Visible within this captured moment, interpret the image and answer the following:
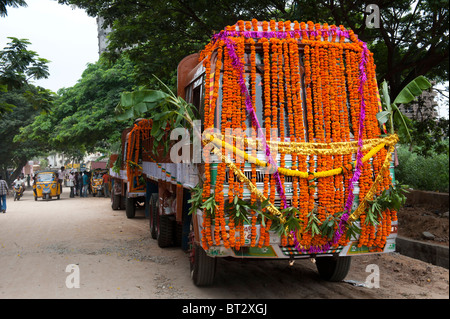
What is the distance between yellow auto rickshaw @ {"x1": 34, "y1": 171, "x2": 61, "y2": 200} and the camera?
23828mm

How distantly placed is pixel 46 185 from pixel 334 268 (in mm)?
21314

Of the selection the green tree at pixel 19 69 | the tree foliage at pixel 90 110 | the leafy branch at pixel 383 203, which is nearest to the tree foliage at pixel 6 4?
the green tree at pixel 19 69

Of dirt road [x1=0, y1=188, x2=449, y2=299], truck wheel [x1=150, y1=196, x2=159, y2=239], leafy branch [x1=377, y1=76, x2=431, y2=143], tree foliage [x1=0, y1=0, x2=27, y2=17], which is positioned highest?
tree foliage [x1=0, y1=0, x2=27, y2=17]

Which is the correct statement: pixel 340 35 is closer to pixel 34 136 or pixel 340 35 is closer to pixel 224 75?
pixel 224 75

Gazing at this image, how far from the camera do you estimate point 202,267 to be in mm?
5523

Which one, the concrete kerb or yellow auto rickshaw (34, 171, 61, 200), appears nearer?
the concrete kerb

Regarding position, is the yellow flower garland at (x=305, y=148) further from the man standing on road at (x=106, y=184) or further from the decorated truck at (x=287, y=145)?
the man standing on road at (x=106, y=184)

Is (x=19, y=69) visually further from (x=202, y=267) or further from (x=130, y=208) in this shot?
(x=202, y=267)

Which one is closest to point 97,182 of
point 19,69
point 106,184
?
point 106,184

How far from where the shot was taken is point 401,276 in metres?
6.43

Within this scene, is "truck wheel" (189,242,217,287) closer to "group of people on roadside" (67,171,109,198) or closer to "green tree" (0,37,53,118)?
"green tree" (0,37,53,118)

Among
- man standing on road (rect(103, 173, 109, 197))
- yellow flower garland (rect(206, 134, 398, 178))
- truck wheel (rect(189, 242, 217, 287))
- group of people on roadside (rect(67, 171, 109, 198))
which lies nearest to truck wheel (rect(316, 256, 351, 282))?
yellow flower garland (rect(206, 134, 398, 178))

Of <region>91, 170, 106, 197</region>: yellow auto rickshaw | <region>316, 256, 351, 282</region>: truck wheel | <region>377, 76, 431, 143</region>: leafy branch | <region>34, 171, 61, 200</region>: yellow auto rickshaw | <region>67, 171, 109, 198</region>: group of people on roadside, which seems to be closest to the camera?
<region>377, 76, 431, 143</region>: leafy branch

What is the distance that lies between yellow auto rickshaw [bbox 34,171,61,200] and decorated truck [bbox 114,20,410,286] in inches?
812
